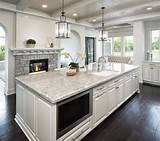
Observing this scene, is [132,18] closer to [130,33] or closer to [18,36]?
[130,33]

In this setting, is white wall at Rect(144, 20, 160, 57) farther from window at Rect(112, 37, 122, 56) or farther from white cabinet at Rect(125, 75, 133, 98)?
white cabinet at Rect(125, 75, 133, 98)

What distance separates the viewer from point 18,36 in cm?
482

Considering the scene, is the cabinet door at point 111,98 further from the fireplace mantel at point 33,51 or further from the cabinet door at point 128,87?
the fireplace mantel at point 33,51

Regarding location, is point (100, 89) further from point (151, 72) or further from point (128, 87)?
point (151, 72)

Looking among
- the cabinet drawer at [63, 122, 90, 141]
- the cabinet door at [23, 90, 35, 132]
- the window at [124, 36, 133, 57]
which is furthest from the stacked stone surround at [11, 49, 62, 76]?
the window at [124, 36, 133, 57]

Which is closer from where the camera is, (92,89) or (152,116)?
(92,89)

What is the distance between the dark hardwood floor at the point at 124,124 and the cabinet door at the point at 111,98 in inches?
9.7

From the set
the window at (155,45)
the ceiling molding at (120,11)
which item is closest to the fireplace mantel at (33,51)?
the ceiling molding at (120,11)

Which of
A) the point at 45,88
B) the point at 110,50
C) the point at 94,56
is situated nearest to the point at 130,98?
the point at 45,88

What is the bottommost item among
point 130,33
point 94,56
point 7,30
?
point 94,56

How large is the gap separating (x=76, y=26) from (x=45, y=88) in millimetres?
5696

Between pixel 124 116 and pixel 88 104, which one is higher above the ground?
pixel 88 104

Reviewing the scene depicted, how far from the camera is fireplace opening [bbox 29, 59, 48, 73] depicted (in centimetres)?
541

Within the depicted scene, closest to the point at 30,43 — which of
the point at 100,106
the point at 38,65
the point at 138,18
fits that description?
the point at 38,65
